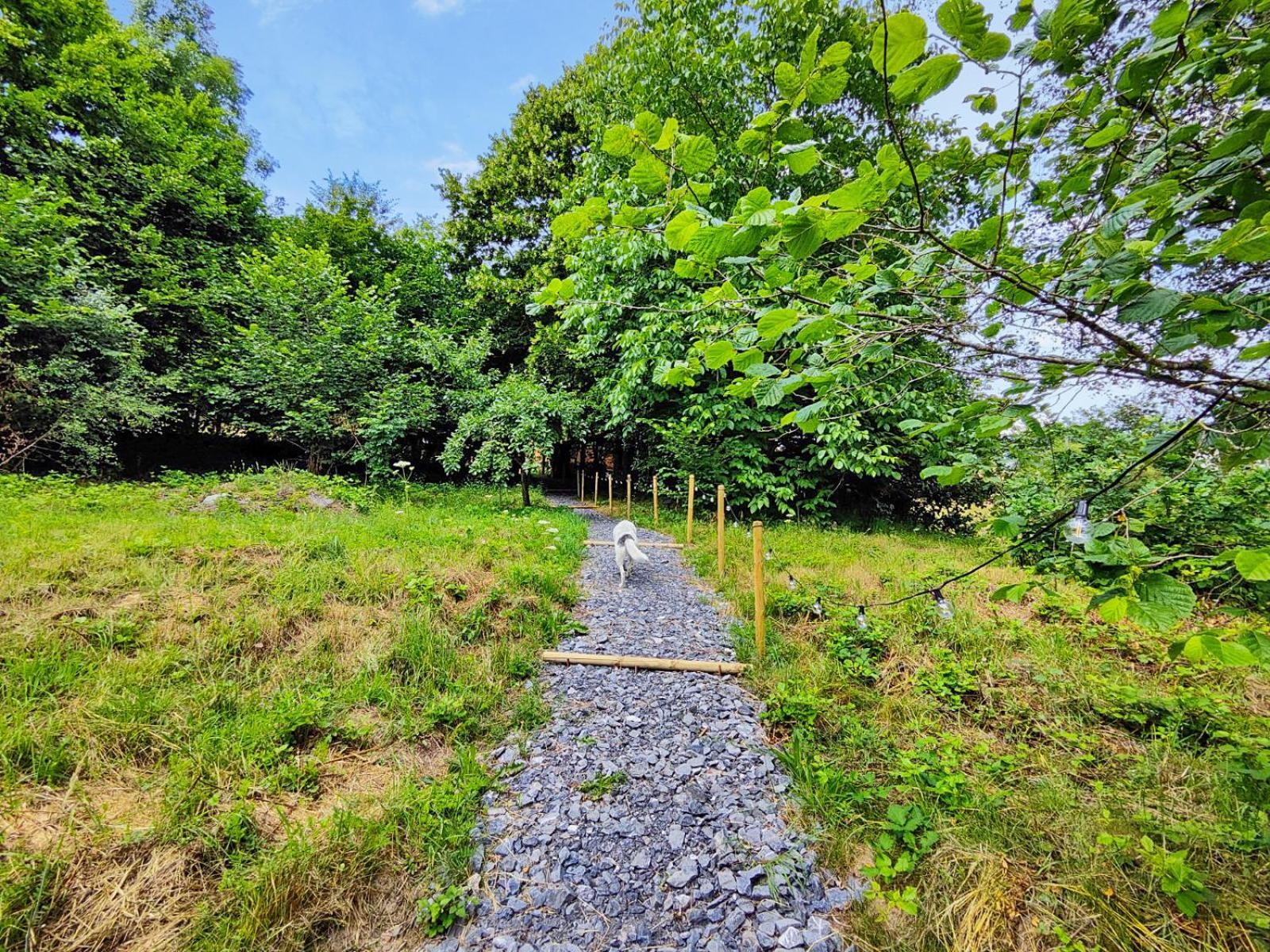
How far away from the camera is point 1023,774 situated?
269cm

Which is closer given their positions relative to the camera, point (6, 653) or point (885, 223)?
point (885, 223)

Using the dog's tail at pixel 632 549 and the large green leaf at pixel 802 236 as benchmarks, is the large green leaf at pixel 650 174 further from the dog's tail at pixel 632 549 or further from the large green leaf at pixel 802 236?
the dog's tail at pixel 632 549

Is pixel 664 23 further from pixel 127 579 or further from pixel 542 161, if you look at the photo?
pixel 127 579

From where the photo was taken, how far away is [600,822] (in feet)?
8.45

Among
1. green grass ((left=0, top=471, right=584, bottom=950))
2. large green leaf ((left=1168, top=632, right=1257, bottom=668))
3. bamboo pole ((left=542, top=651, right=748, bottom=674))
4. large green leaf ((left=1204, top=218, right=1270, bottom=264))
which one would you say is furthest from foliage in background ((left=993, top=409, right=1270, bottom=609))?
green grass ((left=0, top=471, right=584, bottom=950))

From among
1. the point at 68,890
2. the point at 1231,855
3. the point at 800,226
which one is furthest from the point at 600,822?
the point at 800,226

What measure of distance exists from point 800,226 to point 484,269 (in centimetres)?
1540

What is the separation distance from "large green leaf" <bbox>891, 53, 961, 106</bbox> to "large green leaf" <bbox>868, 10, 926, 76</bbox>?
0.04 m

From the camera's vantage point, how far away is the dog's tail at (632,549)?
6246 millimetres

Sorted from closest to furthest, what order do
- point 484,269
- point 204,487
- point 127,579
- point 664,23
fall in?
1. point 127,579
2. point 664,23
3. point 204,487
4. point 484,269

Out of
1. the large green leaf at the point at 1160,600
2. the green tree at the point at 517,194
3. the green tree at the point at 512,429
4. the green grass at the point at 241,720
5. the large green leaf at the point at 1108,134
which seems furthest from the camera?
the green tree at the point at 517,194

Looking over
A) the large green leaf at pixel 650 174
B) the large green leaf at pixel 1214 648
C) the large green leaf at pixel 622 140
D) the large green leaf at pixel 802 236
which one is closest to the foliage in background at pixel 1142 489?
the large green leaf at pixel 1214 648

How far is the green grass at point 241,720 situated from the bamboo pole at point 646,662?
275 mm

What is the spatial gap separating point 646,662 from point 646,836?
1.69 m
